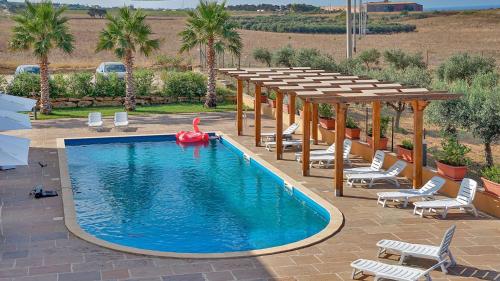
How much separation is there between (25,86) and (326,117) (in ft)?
52.5

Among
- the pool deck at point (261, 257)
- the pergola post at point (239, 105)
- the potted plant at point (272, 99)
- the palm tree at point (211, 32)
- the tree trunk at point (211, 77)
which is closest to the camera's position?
the pool deck at point (261, 257)

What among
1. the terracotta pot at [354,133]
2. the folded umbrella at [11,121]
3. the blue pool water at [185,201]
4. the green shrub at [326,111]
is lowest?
the blue pool water at [185,201]

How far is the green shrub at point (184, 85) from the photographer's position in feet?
111

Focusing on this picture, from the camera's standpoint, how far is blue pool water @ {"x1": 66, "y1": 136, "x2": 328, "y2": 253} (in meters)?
Answer: 13.7

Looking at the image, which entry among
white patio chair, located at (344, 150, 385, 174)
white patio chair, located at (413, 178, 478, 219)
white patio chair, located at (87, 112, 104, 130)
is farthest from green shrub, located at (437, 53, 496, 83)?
white patio chair, located at (413, 178, 478, 219)

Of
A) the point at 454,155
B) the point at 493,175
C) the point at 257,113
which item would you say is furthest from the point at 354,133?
the point at 493,175

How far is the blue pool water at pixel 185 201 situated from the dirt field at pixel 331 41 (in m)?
31.6

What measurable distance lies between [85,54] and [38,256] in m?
56.1

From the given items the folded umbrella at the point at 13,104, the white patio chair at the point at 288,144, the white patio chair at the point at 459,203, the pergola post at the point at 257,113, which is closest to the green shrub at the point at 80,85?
the pergola post at the point at 257,113

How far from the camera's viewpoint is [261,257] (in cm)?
1166

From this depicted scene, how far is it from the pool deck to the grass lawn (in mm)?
13568

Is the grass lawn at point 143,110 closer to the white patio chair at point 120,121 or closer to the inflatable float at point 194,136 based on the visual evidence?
the white patio chair at point 120,121

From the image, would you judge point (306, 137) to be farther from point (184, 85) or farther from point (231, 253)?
point (184, 85)

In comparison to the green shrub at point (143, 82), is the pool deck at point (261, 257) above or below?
below
